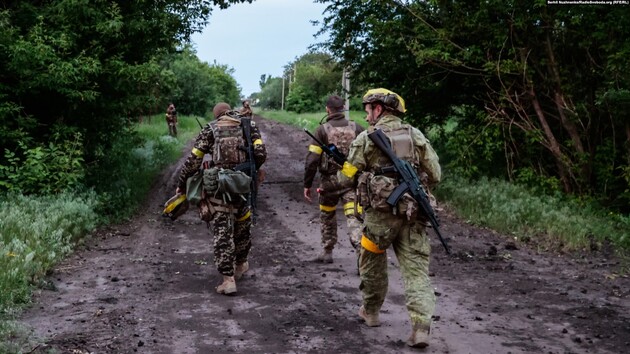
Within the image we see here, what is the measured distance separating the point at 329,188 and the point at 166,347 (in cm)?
368

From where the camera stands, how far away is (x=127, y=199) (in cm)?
1316

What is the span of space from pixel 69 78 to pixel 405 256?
806cm

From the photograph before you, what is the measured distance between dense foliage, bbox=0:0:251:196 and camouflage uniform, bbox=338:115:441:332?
717cm

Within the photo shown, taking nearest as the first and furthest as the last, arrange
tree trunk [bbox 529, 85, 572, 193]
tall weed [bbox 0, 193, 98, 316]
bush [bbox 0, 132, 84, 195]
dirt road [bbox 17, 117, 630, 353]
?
dirt road [bbox 17, 117, 630, 353], tall weed [bbox 0, 193, 98, 316], bush [bbox 0, 132, 84, 195], tree trunk [bbox 529, 85, 572, 193]

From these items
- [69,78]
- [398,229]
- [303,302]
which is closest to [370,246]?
[398,229]

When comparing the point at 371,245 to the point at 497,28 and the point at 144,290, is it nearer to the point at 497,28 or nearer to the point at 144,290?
the point at 144,290

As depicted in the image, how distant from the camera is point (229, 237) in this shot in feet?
24.6

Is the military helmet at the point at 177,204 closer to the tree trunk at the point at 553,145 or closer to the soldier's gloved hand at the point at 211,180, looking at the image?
the soldier's gloved hand at the point at 211,180

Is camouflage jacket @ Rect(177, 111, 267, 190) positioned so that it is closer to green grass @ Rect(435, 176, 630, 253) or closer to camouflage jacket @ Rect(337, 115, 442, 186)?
camouflage jacket @ Rect(337, 115, 442, 186)

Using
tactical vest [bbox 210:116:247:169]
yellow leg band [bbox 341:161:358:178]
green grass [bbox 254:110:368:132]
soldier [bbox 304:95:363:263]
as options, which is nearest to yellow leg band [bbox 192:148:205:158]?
tactical vest [bbox 210:116:247:169]

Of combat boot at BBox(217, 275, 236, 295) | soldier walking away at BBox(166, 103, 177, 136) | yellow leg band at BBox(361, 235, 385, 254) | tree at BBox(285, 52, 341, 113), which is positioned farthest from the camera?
tree at BBox(285, 52, 341, 113)

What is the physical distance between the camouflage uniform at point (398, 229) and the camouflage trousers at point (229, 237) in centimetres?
207

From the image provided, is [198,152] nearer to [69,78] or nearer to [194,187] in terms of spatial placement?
[194,187]

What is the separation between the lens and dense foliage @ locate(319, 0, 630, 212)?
1230cm
